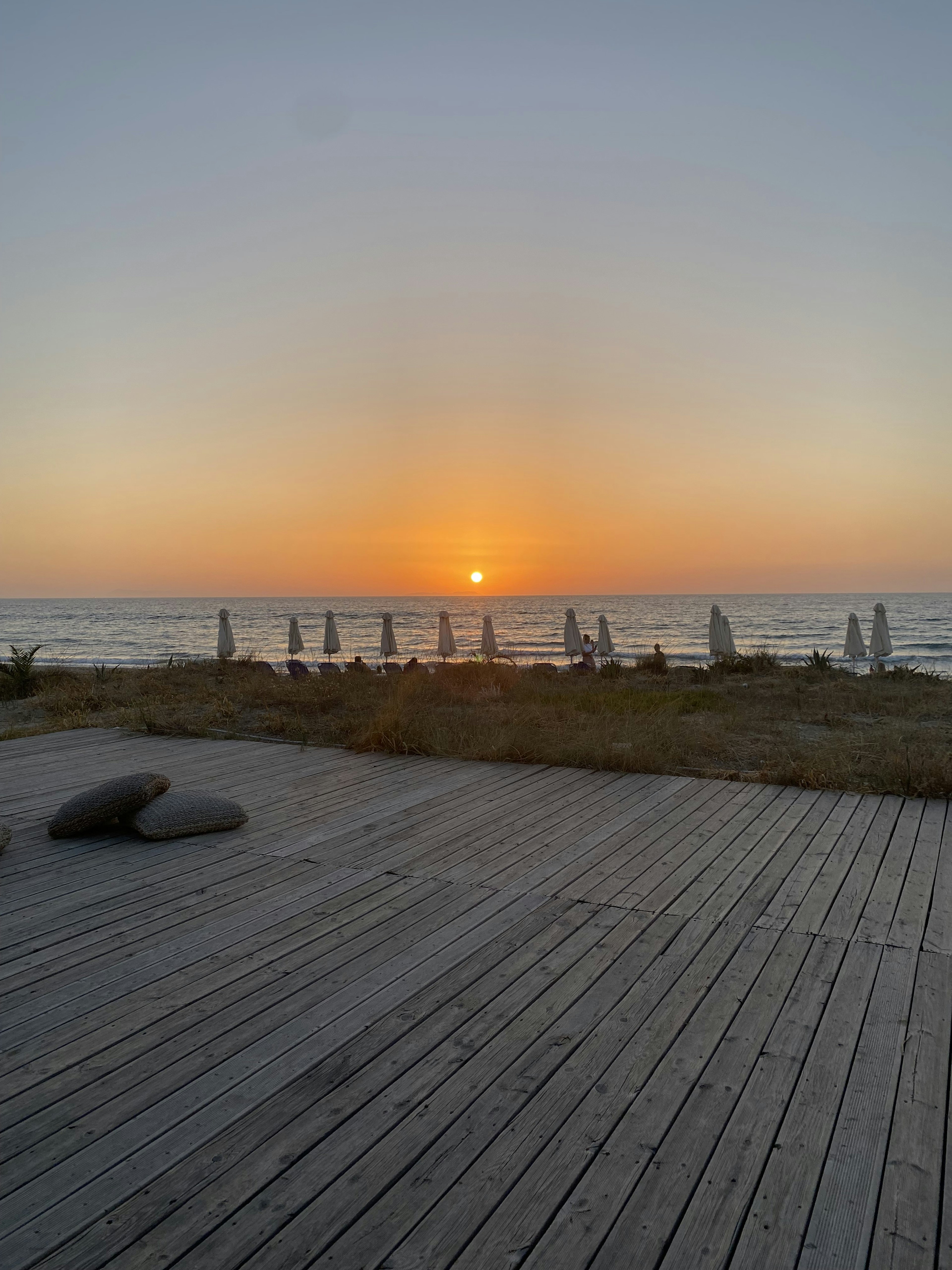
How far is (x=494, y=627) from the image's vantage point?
108 feet

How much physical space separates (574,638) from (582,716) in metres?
6.32

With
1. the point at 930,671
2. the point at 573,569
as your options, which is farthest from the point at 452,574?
the point at 930,671

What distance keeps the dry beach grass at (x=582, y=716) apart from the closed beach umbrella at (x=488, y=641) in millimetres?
2236

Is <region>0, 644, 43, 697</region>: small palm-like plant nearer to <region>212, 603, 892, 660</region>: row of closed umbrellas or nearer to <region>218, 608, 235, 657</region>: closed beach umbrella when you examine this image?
<region>212, 603, 892, 660</region>: row of closed umbrellas

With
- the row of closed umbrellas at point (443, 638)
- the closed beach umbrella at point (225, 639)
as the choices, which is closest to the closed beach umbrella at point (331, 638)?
the row of closed umbrellas at point (443, 638)

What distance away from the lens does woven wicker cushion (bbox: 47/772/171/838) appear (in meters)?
3.84

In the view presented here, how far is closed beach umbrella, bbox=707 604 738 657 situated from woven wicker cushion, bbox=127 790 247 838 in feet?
32.8

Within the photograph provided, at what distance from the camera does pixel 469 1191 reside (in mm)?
1433

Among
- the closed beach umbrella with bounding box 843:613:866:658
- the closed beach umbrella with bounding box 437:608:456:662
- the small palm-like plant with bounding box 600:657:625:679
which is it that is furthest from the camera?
the closed beach umbrella with bounding box 437:608:456:662

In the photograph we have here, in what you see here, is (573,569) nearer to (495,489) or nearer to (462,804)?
(495,489)

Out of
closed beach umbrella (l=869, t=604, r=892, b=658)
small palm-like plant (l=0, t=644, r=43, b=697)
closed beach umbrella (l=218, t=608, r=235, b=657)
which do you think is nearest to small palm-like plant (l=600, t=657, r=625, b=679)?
closed beach umbrella (l=869, t=604, r=892, b=658)

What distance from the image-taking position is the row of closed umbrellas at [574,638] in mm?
12039

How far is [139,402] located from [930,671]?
16.8m

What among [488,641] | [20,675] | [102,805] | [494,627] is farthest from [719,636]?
[494,627]
